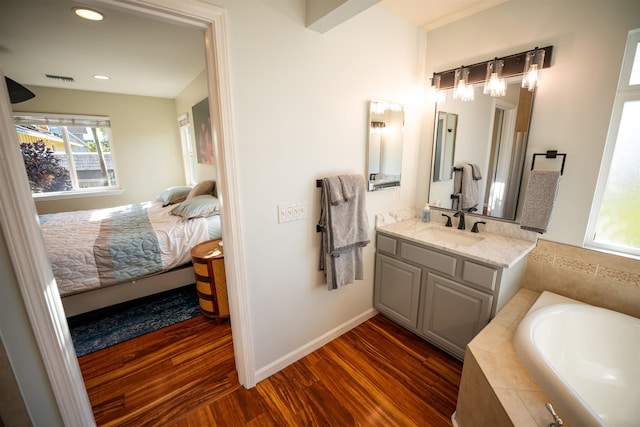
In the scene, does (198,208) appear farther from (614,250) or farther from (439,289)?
(614,250)

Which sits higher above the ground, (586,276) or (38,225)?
(38,225)

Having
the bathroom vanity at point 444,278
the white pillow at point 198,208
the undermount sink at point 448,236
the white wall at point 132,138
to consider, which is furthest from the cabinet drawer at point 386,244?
the white wall at point 132,138

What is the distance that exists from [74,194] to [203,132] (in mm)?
2667

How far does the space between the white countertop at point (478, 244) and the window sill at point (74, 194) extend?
4.78m

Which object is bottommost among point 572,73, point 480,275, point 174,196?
point 480,275

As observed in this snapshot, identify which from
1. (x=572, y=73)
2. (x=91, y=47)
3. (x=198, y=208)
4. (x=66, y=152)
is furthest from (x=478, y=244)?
(x=66, y=152)

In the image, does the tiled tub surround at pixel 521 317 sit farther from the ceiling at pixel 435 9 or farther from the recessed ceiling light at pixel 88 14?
the recessed ceiling light at pixel 88 14

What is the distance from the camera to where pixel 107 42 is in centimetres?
237

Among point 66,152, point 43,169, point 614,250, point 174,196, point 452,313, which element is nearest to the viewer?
point 614,250

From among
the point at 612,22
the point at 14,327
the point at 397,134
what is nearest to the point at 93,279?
A: the point at 14,327

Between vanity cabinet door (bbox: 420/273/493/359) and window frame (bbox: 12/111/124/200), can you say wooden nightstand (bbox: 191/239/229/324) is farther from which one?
window frame (bbox: 12/111/124/200)

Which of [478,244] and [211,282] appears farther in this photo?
[211,282]

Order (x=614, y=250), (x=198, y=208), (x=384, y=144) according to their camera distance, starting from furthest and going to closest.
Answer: (x=198, y=208), (x=384, y=144), (x=614, y=250)

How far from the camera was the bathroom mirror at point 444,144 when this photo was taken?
2.22 metres
